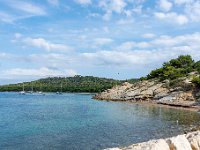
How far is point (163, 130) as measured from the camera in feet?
169

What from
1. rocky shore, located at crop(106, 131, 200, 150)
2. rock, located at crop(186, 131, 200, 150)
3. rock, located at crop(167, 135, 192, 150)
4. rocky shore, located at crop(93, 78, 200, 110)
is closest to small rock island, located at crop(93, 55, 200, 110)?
rocky shore, located at crop(93, 78, 200, 110)

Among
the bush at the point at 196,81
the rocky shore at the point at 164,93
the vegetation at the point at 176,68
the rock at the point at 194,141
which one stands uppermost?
the vegetation at the point at 176,68

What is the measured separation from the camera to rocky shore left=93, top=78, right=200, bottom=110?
99400 mm

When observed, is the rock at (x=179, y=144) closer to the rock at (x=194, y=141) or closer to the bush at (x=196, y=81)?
the rock at (x=194, y=141)

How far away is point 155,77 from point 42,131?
9725cm

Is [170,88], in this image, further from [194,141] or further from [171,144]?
[171,144]

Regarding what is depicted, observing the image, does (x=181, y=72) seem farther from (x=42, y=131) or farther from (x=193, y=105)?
(x=42, y=131)

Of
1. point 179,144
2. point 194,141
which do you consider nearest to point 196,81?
point 194,141

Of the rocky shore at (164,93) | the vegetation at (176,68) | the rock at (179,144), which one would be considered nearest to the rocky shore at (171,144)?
the rock at (179,144)

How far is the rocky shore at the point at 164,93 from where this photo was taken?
326ft

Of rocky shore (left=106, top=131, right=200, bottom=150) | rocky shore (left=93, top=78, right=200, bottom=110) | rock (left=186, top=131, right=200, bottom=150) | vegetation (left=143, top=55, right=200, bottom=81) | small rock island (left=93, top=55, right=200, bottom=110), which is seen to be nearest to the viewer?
rocky shore (left=106, top=131, right=200, bottom=150)

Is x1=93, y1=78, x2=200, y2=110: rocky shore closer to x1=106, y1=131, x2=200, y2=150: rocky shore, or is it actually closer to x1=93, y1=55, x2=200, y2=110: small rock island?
x1=93, y1=55, x2=200, y2=110: small rock island

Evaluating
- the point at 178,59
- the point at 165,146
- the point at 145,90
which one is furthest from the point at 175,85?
the point at 165,146

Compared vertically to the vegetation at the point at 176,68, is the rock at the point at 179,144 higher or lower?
lower
